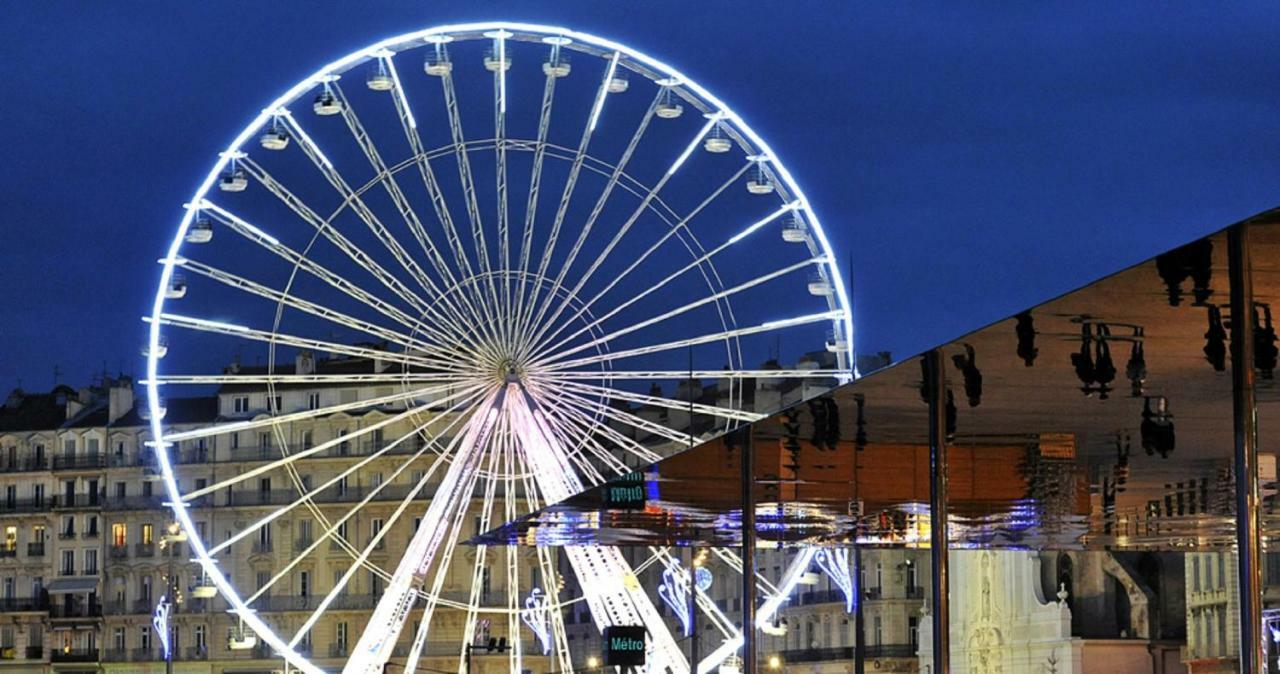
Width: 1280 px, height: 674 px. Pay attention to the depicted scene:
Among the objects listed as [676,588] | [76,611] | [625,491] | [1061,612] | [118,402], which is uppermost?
[118,402]

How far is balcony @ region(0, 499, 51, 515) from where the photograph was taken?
12544 cm

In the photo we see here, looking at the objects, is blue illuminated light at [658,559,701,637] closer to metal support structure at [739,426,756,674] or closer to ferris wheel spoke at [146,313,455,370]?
ferris wheel spoke at [146,313,455,370]

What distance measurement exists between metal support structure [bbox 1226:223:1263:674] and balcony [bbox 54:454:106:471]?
116220 millimetres

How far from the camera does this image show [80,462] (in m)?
125

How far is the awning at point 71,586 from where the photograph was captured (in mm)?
121750

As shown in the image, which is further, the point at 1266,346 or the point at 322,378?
the point at 322,378

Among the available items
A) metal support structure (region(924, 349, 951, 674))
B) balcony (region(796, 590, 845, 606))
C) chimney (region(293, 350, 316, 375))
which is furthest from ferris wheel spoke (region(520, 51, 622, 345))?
chimney (region(293, 350, 316, 375))

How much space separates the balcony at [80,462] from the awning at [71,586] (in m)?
5.83

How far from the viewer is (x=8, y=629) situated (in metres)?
127

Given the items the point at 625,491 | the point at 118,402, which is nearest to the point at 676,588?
the point at 625,491

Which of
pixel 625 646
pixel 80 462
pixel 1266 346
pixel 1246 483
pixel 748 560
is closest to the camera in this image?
pixel 1246 483

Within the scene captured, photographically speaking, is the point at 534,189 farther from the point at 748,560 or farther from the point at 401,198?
the point at 748,560

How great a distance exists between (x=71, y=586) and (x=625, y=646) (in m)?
96.5

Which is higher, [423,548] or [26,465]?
[26,465]
